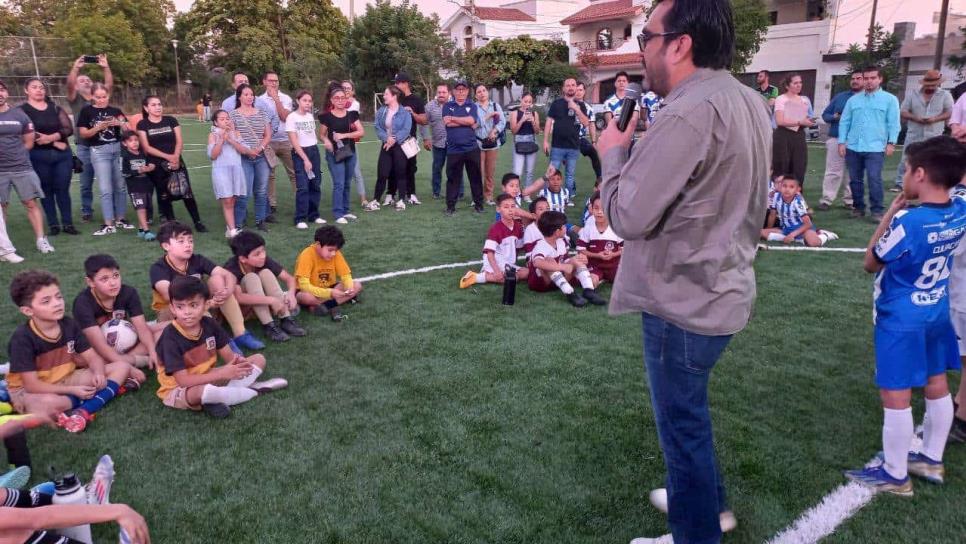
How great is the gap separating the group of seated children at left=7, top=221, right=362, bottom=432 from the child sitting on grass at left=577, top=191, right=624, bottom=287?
3.26 meters

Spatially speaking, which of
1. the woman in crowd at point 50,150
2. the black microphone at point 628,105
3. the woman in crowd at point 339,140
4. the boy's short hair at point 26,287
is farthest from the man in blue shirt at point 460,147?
the black microphone at point 628,105

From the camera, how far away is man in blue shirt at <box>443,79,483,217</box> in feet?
34.7

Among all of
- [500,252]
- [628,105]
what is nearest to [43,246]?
[500,252]

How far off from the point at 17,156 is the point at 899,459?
937 cm

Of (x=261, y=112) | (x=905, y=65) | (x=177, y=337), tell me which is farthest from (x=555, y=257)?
(x=905, y=65)

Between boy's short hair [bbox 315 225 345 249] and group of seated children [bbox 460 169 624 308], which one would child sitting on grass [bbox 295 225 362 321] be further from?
group of seated children [bbox 460 169 624 308]

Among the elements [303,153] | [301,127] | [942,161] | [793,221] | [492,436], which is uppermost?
[301,127]

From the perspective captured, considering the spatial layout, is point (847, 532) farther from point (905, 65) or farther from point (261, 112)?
point (905, 65)

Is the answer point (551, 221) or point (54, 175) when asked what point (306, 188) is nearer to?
point (54, 175)

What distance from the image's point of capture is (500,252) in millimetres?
6797

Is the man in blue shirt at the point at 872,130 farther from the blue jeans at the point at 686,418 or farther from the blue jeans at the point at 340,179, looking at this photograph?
the blue jeans at the point at 686,418

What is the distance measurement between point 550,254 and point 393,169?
17.7 feet

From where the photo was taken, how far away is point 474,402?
4125mm

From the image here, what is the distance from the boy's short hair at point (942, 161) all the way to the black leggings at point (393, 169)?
8855 millimetres
